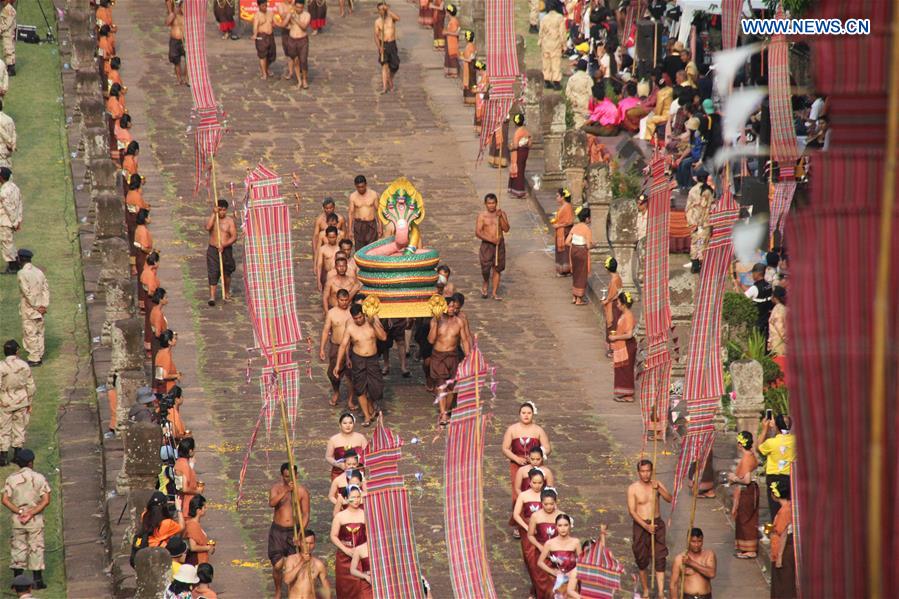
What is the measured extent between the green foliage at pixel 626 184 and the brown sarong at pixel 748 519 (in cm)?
901

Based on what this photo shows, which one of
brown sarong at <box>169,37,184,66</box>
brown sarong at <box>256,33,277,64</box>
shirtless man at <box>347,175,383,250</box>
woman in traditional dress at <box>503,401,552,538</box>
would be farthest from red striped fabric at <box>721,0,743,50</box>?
brown sarong at <box>169,37,184,66</box>

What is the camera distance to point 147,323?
20.3m

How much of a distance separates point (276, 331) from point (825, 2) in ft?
34.4

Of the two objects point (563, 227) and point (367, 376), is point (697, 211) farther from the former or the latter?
point (367, 376)

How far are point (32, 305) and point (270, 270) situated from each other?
5.59 m

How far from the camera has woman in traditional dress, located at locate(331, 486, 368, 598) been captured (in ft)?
49.8

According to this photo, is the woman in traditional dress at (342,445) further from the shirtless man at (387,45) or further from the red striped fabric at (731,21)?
the shirtless man at (387,45)

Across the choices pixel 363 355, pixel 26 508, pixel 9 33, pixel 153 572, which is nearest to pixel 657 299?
pixel 363 355

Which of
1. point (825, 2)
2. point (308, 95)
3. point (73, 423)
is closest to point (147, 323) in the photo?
point (73, 423)

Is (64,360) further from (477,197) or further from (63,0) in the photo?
(63,0)

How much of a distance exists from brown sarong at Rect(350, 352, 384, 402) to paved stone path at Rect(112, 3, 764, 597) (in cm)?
50

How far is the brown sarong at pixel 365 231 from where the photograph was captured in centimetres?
2228

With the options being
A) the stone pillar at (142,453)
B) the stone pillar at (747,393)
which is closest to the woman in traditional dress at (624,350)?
the stone pillar at (747,393)

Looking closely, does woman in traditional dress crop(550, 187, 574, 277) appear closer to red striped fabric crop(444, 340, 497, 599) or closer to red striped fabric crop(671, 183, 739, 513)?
red striped fabric crop(671, 183, 739, 513)
